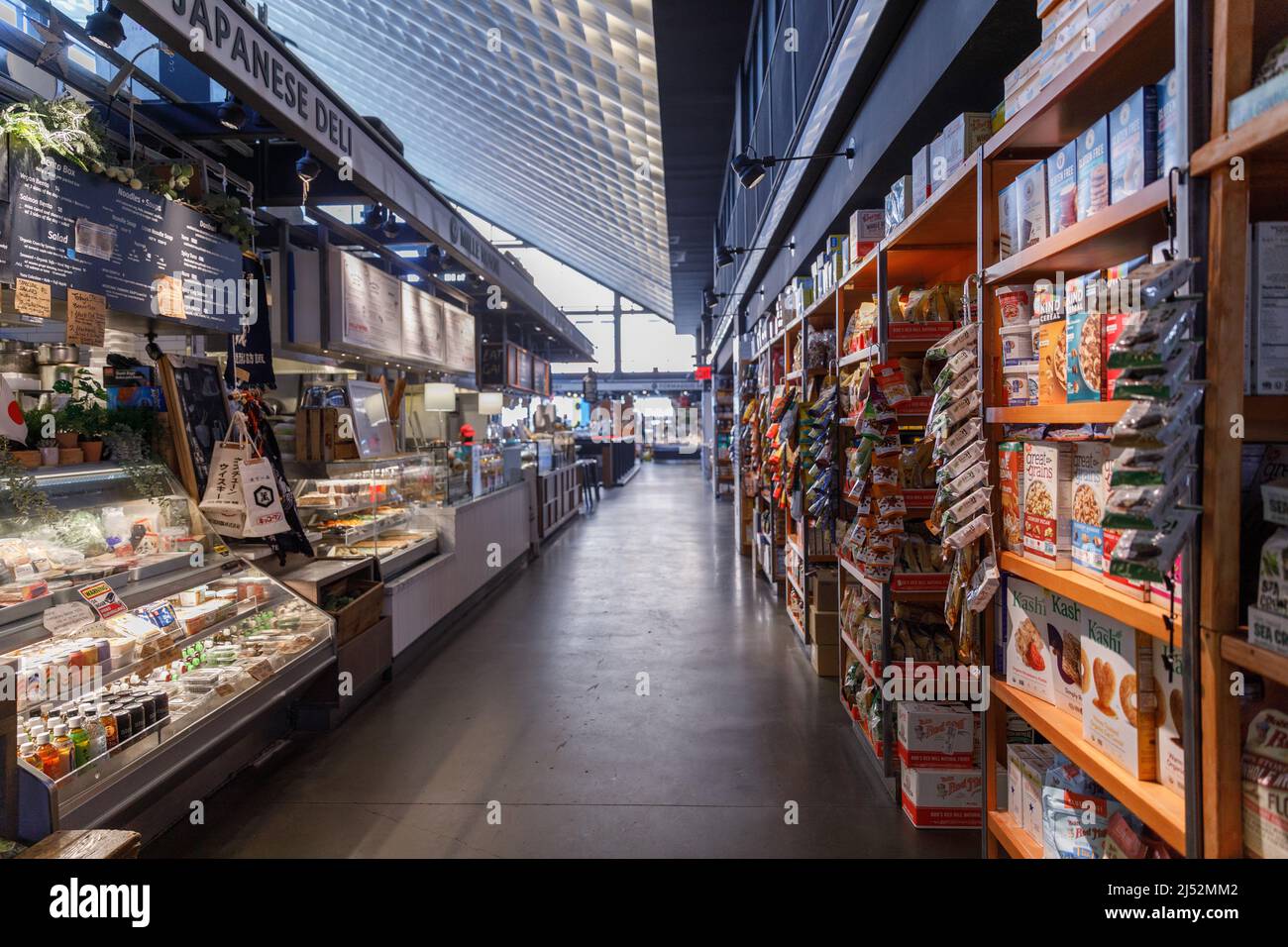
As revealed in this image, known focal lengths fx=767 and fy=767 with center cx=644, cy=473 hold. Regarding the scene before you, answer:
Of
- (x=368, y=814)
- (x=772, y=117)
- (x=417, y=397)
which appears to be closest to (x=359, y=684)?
(x=368, y=814)

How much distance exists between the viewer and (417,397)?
8.49 meters

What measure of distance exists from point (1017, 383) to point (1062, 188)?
49 cm

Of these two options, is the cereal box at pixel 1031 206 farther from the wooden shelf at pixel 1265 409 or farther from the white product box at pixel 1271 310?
the wooden shelf at pixel 1265 409

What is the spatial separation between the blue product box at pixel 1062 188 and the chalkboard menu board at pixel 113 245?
3488 mm

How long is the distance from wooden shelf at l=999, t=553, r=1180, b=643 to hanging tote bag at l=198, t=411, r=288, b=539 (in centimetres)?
331

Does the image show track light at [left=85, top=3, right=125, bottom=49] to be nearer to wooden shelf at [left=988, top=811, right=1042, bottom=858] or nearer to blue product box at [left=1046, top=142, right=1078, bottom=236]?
blue product box at [left=1046, top=142, right=1078, bottom=236]

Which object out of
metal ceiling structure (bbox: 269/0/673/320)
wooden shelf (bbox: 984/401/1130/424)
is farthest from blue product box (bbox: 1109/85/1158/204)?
metal ceiling structure (bbox: 269/0/673/320)

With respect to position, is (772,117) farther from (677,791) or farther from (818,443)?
(677,791)

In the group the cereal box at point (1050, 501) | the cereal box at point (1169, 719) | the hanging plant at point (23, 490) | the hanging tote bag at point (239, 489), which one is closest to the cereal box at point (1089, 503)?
the cereal box at point (1050, 501)

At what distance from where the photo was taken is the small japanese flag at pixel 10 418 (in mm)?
2682

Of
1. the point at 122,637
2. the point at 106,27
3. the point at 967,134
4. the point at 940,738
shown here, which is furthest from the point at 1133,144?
the point at 106,27

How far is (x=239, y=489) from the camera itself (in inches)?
145

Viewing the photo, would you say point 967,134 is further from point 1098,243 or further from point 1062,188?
point 1098,243

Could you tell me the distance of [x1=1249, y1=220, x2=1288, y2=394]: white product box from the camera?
126cm
